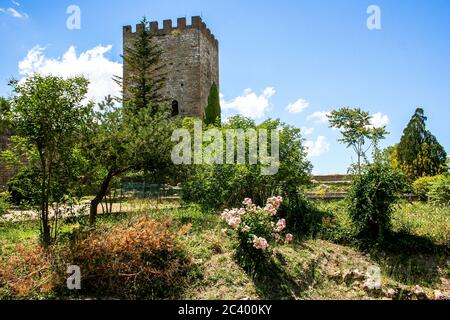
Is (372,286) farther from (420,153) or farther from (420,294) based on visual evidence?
(420,153)

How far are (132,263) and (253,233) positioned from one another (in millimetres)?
2110

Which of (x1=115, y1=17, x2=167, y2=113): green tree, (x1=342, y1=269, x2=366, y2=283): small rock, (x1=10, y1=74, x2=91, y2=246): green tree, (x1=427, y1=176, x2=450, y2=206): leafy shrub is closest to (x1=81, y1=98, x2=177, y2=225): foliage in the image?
(x1=10, y1=74, x2=91, y2=246): green tree

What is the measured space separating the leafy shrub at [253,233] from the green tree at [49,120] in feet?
10.2

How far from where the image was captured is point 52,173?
26.3 ft

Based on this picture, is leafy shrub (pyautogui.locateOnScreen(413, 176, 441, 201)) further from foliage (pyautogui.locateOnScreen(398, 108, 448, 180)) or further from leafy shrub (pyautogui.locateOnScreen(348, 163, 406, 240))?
leafy shrub (pyautogui.locateOnScreen(348, 163, 406, 240))

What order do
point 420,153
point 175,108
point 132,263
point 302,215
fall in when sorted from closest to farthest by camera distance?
point 132,263 < point 302,215 < point 420,153 < point 175,108

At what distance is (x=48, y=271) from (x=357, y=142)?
25.4 ft

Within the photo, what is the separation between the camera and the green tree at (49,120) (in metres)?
7.31

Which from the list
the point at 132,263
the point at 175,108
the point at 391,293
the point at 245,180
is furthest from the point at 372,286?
the point at 175,108

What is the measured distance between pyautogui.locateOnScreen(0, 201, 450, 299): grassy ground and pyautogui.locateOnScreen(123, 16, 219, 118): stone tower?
19.4 metres

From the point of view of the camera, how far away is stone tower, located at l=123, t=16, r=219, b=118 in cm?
2958

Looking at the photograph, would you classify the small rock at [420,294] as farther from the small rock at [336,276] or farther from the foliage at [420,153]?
the foliage at [420,153]

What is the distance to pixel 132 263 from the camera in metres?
6.77

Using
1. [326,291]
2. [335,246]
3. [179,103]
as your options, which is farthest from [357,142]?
[179,103]
